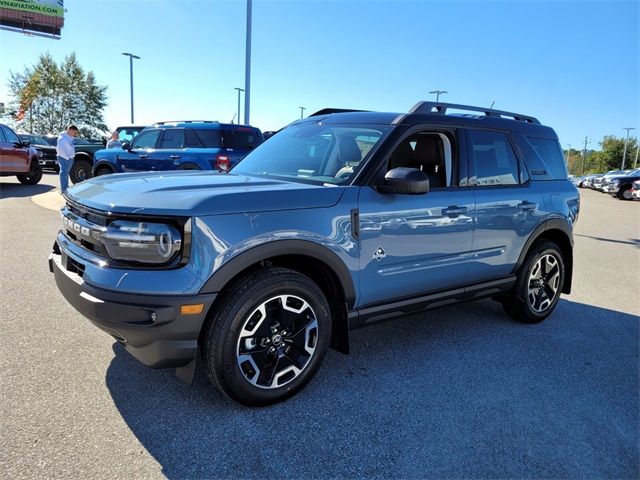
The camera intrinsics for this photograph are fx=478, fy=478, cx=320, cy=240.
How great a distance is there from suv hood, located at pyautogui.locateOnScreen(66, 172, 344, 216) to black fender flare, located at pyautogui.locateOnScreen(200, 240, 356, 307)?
0.72 ft

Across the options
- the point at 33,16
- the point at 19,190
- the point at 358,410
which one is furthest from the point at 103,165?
the point at 33,16

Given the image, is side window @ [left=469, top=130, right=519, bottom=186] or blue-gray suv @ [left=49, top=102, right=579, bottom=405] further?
side window @ [left=469, top=130, right=519, bottom=186]

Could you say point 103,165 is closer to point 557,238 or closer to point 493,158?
point 493,158

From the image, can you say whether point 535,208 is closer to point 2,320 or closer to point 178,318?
point 178,318

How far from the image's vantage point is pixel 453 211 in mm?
3646

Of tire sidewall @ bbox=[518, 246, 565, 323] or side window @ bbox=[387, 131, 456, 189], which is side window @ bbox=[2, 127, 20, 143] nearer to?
side window @ bbox=[387, 131, 456, 189]

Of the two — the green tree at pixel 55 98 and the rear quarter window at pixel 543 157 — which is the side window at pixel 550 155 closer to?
the rear quarter window at pixel 543 157

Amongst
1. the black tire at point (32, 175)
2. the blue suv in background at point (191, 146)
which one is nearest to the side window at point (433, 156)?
the blue suv in background at point (191, 146)

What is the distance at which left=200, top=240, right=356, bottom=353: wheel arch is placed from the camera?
103 inches

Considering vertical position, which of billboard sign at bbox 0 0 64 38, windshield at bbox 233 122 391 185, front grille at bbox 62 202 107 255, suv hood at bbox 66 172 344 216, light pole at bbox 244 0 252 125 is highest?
billboard sign at bbox 0 0 64 38

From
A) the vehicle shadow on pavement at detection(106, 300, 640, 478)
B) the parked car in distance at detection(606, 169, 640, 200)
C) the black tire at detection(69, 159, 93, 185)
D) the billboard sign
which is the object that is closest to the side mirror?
the vehicle shadow on pavement at detection(106, 300, 640, 478)

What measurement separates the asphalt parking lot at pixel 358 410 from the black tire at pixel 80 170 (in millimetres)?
12377

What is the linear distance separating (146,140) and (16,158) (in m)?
5.19

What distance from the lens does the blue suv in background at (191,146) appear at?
1028cm
